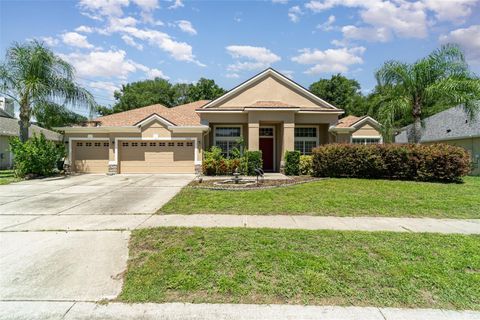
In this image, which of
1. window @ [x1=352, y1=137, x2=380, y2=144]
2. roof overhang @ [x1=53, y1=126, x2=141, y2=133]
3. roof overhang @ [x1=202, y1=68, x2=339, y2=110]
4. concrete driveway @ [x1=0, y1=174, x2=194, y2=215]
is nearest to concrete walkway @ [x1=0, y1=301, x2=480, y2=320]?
concrete driveway @ [x1=0, y1=174, x2=194, y2=215]

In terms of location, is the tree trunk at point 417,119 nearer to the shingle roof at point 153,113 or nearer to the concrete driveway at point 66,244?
the shingle roof at point 153,113

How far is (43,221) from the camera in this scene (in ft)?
21.9

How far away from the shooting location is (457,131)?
19484 mm

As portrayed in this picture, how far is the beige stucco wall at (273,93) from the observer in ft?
61.2

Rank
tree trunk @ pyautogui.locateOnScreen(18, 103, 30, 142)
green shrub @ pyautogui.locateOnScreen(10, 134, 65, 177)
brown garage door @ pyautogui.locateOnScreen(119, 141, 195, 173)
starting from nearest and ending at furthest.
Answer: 1. green shrub @ pyautogui.locateOnScreen(10, 134, 65, 177)
2. tree trunk @ pyautogui.locateOnScreen(18, 103, 30, 142)
3. brown garage door @ pyautogui.locateOnScreen(119, 141, 195, 173)

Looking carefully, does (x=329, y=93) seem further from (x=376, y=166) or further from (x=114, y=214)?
(x=114, y=214)

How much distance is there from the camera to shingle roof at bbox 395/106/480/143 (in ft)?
59.1

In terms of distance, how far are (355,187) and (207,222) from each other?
7.47 metres

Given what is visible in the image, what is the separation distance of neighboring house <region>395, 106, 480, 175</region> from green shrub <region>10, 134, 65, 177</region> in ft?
74.3

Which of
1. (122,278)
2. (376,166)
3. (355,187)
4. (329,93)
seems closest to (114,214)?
(122,278)

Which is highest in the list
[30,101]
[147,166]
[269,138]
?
[30,101]

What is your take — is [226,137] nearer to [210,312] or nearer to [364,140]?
[364,140]

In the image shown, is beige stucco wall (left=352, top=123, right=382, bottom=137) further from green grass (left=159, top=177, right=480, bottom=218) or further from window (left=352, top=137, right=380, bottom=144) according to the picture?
green grass (left=159, top=177, right=480, bottom=218)

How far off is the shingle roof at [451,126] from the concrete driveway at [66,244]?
727 inches
